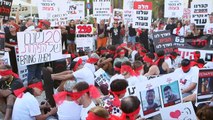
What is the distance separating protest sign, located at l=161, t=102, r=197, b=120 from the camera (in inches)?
217

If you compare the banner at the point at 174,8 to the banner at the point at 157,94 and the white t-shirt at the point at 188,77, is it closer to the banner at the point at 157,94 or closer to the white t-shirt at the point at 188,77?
the white t-shirt at the point at 188,77

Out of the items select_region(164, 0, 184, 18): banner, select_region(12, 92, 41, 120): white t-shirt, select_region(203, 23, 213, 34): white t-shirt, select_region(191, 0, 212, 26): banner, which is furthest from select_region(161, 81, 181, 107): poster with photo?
select_region(164, 0, 184, 18): banner

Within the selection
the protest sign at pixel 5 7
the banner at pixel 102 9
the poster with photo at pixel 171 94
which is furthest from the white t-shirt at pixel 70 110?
the banner at pixel 102 9

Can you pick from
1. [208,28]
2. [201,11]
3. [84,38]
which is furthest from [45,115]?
[208,28]

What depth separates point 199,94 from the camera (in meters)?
6.25

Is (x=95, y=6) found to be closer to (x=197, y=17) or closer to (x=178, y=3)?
(x=178, y=3)

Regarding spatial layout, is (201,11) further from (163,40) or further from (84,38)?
(84,38)

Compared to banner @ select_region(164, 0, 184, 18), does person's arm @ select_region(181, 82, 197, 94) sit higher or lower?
lower

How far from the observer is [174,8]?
16.8 meters

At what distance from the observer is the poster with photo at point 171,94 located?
20.1 ft

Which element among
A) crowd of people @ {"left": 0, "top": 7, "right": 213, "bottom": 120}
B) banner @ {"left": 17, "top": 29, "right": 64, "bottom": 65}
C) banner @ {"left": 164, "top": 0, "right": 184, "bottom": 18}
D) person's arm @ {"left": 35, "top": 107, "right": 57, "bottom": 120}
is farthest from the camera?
banner @ {"left": 164, "top": 0, "right": 184, "bottom": 18}

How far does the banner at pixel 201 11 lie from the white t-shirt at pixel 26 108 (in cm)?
997

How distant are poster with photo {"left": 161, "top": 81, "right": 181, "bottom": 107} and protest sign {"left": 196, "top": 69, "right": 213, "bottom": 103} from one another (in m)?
0.35

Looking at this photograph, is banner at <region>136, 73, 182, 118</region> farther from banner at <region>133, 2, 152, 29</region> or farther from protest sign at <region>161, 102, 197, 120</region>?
banner at <region>133, 2, 152, 29</region>
